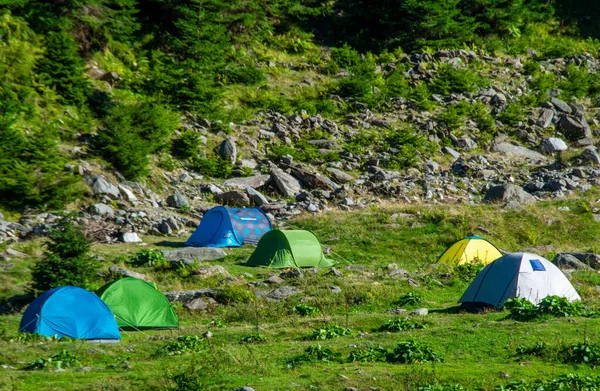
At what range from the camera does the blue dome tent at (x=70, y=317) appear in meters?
13.9

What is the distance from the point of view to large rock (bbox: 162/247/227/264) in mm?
21578

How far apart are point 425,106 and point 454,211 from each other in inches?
564

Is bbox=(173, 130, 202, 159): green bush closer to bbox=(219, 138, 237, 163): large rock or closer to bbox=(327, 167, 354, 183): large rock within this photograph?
bbox=(219, 138, 237, 163): large rock

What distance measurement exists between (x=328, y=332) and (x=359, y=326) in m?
1.39

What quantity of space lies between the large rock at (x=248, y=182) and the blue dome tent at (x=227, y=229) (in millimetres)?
5203

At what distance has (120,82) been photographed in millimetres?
34125

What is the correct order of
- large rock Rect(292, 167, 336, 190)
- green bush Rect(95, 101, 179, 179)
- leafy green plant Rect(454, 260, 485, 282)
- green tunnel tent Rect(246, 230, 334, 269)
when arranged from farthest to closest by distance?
1. large rock Rect(292, 167, 336, 190)
2. green bush Rect(95, 101, 179, 179)
3. green tunnel tent Rect(246, 230, 334, 269)
4. leafy green plant Rect(454, 260, 485, 282)

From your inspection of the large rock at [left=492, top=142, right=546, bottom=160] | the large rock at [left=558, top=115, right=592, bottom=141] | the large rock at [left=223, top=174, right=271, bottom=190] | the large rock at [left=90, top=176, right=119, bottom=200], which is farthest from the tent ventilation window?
the large rock at [left=558, top=115, right=592, bottom=141]

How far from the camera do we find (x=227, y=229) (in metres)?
24.9

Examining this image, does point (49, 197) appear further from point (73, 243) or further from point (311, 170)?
point (311, 170)

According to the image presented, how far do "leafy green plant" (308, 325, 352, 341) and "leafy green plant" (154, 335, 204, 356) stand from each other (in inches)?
78.1

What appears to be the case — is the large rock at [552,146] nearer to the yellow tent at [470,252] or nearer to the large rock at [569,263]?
the yellow tent at [470,252]

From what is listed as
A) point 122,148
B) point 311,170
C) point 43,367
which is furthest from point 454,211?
point 43,367

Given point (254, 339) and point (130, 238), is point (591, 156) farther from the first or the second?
point (254, 339)
